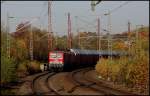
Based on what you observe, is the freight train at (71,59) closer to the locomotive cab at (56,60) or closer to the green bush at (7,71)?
the locomotive cab at (56,60)

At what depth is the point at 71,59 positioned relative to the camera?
191ft

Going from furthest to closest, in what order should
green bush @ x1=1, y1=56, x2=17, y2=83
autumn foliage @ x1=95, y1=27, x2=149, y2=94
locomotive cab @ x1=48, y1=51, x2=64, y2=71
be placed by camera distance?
1. locomotive cab @ x1=48, y1=51, x2=64, y2=71
2. green bush @ x1=1, y1=56, x2=17, y2=83
3. autumn foliage @ x1=95, y1=27, x2=149, y2=94

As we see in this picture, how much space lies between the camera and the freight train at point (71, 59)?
173ft

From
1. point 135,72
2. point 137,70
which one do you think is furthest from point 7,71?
point 137,70

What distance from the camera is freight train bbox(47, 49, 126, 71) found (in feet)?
173

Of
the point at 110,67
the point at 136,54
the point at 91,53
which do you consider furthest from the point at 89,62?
the point at 136,54

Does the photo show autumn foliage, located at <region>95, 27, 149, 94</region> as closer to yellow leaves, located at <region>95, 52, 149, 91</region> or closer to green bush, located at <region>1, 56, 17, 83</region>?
yellow leaves, located at <region>95, 52, 149, 91</region>

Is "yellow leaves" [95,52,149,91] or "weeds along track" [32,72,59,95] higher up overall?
"yellow leaves" [95,52,149,91]

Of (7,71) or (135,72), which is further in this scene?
(7,71)

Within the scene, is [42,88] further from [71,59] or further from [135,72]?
[71,59]

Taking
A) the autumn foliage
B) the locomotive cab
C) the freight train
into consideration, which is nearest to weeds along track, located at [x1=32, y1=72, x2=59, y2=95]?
the autumn foliage

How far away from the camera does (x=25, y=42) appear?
245ft

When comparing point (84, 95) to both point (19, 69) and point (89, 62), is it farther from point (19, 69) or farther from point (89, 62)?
point (89, 62)

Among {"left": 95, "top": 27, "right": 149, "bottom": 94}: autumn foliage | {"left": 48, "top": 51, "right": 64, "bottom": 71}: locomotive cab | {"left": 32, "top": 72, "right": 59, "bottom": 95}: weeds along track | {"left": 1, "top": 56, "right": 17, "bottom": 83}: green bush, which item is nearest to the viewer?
{"left": 32, "top": 72, "right": 59, "bottom": 95}: weeds along track
